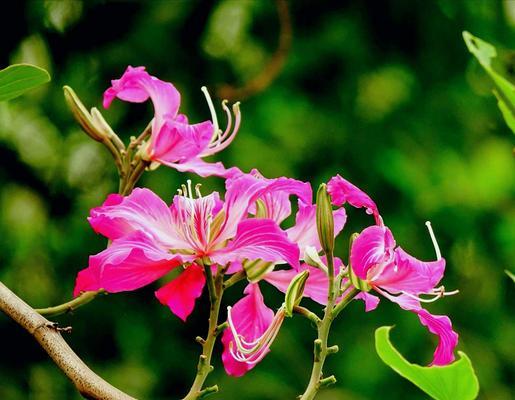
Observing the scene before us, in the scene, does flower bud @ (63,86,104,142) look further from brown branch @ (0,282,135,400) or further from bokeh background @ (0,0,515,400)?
bokeh background @ (0,0,515,400)

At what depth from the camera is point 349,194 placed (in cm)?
53

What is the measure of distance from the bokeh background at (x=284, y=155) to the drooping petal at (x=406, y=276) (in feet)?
3.56

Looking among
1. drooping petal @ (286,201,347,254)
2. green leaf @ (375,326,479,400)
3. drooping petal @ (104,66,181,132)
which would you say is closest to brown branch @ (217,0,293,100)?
drooping petal @ (104,66,181,132)

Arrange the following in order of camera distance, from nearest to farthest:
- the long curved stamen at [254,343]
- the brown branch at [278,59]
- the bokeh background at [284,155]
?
1. the long curved stamen at [254,343]
2. the brown branch at [278,59]
3. the bokeh background at [284,155]

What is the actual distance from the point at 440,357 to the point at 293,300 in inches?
3.8

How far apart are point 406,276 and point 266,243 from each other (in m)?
0.08

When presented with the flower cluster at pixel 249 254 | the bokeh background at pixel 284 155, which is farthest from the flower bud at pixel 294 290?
the bokeh background at pixel 284 155

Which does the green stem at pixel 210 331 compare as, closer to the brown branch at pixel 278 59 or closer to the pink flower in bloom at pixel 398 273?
the pink flower in bloom at pixel 398 273

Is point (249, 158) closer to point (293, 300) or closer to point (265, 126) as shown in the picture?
point (265, 126)

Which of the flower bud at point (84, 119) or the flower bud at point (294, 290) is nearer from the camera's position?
the flower bud at point (294, 290)

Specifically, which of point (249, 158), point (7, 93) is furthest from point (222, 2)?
point (7, 93)

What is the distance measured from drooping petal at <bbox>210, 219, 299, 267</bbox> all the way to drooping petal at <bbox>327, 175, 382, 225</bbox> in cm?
4

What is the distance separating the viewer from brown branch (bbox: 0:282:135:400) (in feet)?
1.59

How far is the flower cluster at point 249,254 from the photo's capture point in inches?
20.2
